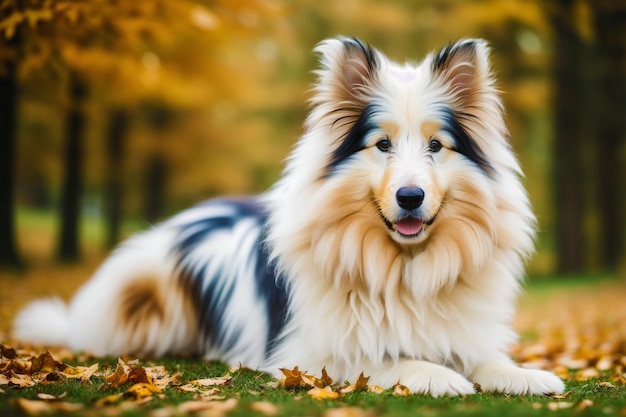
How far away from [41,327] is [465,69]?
12.6 ft

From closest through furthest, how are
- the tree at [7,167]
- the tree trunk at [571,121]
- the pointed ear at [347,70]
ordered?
1. the pointed ear at [347,70]
2. the tree at [7,167]
3. the tree trunk at [571,121]

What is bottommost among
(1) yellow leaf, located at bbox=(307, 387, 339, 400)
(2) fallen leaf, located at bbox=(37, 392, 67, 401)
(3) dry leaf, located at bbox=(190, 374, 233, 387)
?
(3) dry leaf, located at bbox=(190, 374, 233, 387)

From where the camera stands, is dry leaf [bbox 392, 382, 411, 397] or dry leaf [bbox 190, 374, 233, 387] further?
dry leaf [bbox 190, 374, 233, 387]

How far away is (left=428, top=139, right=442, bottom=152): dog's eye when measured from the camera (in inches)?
144

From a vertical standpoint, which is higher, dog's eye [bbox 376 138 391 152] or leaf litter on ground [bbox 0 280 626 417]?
dog's eye [bbox 376 138 391 152]

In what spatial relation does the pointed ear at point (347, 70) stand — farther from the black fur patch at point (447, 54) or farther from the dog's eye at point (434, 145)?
the dog's eye at point (434, 145)

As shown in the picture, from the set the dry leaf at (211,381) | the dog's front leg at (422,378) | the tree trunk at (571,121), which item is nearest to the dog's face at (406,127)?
the dog's front leg at (422,378)

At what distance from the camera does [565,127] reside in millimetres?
14930

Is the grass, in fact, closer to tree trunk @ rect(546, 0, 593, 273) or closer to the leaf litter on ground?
the leaf litter on ground

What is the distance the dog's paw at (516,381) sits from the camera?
11.0ft

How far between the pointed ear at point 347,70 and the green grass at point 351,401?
65.8 inches

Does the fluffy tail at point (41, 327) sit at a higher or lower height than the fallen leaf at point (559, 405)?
lower

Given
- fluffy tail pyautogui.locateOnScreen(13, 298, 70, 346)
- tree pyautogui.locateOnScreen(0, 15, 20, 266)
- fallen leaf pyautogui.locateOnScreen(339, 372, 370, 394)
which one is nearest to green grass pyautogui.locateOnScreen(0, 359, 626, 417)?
fallen leaf pyautogui.locateOnScreen(339, 372, 370, 394)

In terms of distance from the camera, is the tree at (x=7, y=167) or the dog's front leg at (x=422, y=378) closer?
the dog's front leg at (x=422, y=378)
